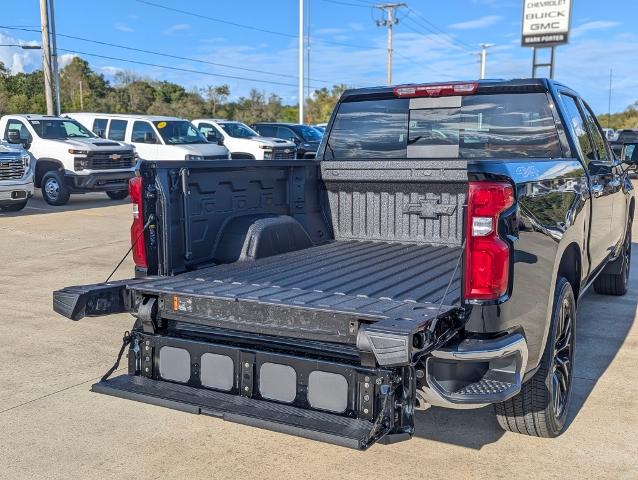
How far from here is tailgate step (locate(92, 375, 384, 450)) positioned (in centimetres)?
282

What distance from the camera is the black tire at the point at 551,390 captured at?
3.54 m

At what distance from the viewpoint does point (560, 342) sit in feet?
12.7

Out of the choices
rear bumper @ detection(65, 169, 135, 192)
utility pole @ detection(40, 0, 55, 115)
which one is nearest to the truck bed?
rear bumper @ detection(65, 169, 135, 192)

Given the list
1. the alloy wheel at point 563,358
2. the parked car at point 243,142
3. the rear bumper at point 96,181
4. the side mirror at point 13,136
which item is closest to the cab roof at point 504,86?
the alloy wheel at point 563,358

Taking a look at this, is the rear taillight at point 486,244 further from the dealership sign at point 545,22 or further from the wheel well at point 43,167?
the dealership sign at point 545,22

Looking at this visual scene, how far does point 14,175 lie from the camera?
1379 centimetres

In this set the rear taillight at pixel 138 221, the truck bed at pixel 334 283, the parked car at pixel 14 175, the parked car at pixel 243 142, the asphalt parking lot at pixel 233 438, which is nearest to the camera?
the truck bed at pixel 334 283

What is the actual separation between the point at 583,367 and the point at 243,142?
16.6 metres

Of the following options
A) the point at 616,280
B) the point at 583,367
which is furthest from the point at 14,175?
the point at 583,367

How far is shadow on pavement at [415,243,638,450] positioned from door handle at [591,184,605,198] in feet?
4.22

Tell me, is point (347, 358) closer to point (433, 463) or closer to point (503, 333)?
point (503, 333)

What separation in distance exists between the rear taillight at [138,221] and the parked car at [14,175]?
438 inches

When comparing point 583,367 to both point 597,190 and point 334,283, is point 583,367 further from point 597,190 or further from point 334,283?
point 334,283

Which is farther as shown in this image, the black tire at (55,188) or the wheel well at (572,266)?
the black tire at (55,188)
